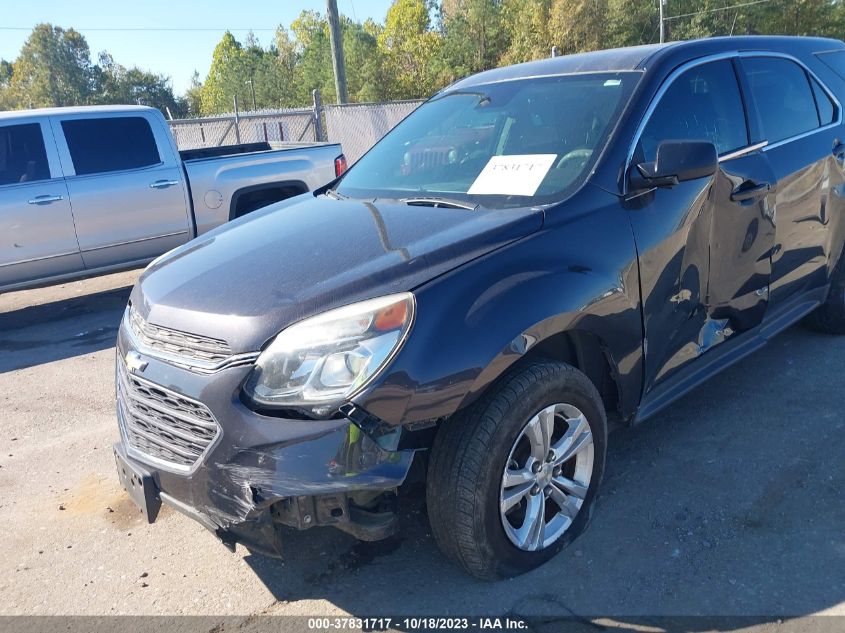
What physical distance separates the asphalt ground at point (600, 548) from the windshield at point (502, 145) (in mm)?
1417

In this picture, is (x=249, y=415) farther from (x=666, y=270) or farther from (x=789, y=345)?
(x=789, y=345)

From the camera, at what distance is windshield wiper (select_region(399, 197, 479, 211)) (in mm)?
3051

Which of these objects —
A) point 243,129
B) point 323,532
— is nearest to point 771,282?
point 323,532

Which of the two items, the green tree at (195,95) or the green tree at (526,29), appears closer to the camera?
the green tree at (526,29)

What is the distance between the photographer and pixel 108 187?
7.14 meters

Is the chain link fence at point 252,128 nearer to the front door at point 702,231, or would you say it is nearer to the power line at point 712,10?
the front door at point 702,231

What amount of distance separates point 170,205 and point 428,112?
13.8 feet

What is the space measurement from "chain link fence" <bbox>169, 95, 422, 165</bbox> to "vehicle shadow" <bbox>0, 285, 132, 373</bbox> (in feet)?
24.8

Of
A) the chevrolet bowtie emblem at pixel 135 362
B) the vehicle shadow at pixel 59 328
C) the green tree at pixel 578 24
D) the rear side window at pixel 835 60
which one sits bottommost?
the vehicle shadow at pixel 59 328

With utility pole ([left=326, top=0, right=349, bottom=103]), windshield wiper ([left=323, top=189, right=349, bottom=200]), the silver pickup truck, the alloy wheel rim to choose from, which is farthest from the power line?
the alloy wheel rim

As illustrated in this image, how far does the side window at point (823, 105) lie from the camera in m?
4.36

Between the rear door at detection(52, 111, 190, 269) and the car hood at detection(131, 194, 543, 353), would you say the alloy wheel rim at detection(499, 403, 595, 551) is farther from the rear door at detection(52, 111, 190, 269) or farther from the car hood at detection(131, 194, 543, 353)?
the rear door at detection(52, 111, 190, 269)

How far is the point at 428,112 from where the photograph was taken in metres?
4.21

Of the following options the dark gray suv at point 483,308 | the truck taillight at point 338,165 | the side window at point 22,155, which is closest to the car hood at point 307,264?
the dark gray suv at point 483,308
